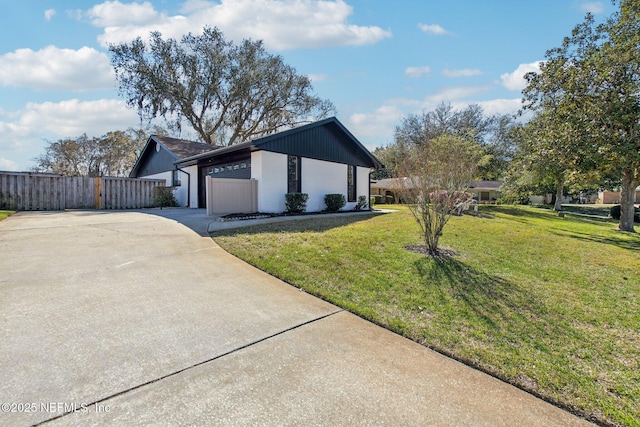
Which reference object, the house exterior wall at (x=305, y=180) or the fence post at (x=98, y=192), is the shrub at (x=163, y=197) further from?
the house exterior wall at (x=305, y=180)

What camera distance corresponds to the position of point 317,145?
14.2m

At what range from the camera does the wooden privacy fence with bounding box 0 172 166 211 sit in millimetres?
13523

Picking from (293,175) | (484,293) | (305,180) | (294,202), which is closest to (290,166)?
(293,175)

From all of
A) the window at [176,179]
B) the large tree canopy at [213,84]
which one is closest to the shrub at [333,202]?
the window at [176,179]

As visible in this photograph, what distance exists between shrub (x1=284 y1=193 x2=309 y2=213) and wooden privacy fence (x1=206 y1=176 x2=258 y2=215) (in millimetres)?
1370

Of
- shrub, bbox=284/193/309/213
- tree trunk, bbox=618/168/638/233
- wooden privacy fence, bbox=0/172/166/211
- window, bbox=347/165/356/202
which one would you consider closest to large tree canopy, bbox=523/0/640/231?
tree trunk, bbox=618/168/638/233

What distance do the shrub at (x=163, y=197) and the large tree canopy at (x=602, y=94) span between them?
60.6 feet

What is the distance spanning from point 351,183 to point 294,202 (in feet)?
16.8

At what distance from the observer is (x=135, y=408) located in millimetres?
1841

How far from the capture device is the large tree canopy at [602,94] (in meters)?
10.0

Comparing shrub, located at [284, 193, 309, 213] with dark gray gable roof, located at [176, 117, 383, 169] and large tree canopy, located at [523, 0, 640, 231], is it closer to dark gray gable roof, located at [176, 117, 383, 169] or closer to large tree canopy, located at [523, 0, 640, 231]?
dark gray gable roof, located at [176, 117, 383, 169]

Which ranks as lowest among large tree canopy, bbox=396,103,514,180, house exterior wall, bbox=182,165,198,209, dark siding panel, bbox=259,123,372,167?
house exterior wall, bbox=182,165,198,209

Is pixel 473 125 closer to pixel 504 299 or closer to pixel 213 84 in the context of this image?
pixel 213 84

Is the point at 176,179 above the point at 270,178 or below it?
above
